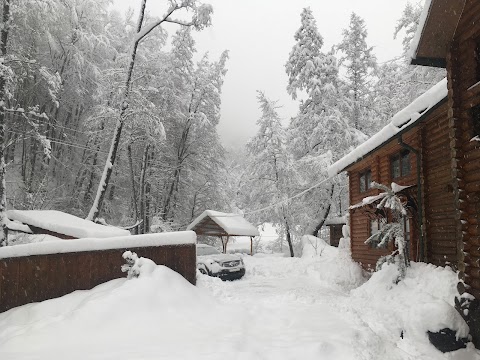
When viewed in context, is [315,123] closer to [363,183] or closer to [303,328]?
[363,183]

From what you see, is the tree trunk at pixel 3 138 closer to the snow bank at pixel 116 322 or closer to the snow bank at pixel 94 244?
the snow bank at pixel 94 244

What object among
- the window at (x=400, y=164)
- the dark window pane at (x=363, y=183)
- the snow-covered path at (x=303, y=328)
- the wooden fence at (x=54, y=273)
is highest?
the window at (x=400, y=164)

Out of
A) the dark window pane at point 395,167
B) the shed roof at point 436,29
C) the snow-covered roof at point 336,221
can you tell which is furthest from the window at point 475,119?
the snow-covered roof at point 336,221

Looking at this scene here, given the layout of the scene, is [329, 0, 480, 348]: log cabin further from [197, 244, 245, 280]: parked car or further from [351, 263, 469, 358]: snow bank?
[197, 244, 245, 280]: parked car

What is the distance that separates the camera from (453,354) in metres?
6.47

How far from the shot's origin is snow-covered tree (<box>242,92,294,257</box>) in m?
27.4

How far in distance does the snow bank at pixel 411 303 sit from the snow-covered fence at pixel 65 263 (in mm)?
5655

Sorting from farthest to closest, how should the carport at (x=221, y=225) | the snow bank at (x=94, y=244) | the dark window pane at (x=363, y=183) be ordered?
the carport at (x=221, y=225) → the dark window pane at (x=363, y=183) → the snow bank at (x=94, y=244)

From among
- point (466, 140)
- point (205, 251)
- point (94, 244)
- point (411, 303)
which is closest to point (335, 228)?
point (205, 251)

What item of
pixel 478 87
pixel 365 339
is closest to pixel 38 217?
pixel 365 339

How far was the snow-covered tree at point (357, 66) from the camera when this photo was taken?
2567 cm

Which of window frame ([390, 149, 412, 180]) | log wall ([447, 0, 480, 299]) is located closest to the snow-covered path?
log wall ([447, 0, 480, 299])

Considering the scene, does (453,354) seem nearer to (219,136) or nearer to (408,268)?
(408,268)

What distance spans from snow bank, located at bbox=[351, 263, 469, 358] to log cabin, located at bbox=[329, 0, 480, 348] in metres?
0.60
